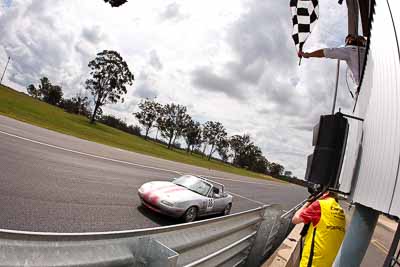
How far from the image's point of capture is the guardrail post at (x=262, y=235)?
632 centimetres

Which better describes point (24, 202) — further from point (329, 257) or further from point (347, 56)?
point (347, 56)

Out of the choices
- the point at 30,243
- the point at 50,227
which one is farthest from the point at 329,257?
the point at 50,227

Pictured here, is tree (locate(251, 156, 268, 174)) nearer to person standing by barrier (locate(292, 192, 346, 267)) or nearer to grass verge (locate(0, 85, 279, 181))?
grass verge (locate(0, 85, 279, 181))

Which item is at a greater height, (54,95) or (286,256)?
(54,95)

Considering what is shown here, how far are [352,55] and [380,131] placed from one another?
1.11 meters

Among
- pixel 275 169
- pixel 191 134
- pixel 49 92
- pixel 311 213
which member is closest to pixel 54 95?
pixel 49 92

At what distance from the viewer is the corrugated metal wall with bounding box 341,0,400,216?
6.25ft

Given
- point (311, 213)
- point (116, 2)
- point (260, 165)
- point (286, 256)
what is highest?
point (116, 2)

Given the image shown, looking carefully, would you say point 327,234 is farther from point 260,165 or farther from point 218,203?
point 260,165

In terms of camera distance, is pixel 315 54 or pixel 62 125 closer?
pixel 315 54

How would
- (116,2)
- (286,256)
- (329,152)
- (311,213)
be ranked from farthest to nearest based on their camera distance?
(286,256)
(116,2)
(311,213)
(329,152)

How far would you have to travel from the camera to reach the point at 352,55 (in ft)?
9.53

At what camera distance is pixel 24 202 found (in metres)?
7.27

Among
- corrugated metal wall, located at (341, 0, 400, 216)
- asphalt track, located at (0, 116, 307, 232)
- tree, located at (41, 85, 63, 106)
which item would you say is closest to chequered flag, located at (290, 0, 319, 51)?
corrugated metal wall, located at (341, 0, 400, 216)
